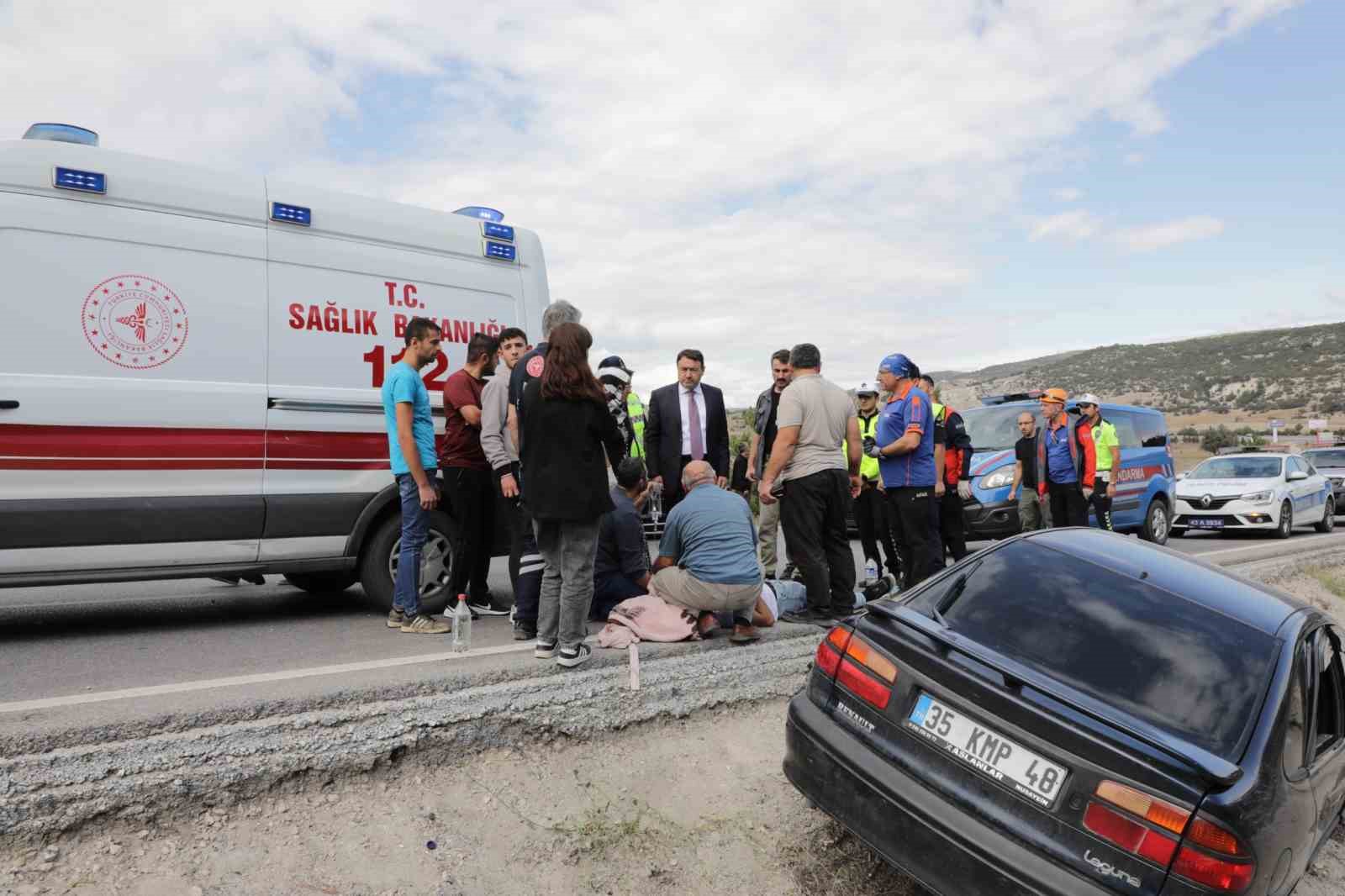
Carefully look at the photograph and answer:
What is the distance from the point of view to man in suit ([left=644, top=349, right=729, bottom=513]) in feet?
21.1

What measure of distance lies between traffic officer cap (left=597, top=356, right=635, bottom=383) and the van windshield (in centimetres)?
665

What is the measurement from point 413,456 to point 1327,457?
78.1 ft

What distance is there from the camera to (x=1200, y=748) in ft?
8.61

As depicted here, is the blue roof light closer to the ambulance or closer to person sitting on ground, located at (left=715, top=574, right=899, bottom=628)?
the ambulance

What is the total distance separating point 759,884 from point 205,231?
4.48 metres

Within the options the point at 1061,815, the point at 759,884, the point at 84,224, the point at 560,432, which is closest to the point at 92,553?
the point at 84,224

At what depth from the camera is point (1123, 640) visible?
3031mm

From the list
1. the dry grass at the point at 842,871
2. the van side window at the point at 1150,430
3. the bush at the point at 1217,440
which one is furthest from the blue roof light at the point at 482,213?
the bush at the point at 1217,440

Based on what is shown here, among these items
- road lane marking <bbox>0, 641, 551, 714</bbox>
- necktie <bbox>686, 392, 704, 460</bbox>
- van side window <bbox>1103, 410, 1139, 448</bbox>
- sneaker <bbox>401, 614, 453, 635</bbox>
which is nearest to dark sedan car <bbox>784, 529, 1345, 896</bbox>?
road lane marking <bbox>0, 641, 551, 714</bbox>

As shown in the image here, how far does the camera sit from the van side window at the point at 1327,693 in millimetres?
3158

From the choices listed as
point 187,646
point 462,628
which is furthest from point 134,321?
point 462,628

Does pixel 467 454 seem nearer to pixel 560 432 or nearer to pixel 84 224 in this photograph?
pixel 560 432

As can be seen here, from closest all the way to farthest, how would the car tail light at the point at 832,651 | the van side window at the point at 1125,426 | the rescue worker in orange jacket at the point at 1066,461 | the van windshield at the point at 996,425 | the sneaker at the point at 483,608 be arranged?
the car tail light at the point at 832,651, the sneaker at the point at 483,608, the rescue worker in orange jacket at the point at 1066,461, the van windshield at the point at 996,425, the van side window at the point at 1125,426

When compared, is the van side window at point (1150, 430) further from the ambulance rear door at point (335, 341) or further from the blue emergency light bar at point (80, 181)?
the blue emergency light bar at point (80, 181)
